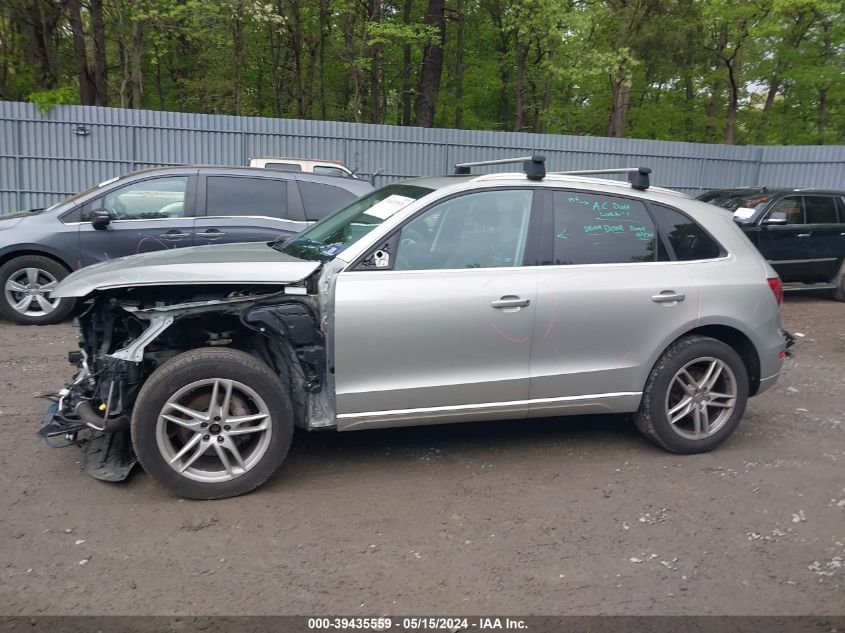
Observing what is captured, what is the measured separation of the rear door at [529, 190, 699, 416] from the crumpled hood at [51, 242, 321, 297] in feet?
4.89

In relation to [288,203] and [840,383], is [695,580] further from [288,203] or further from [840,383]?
[288,203]

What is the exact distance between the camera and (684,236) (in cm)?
481

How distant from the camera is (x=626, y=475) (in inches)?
178

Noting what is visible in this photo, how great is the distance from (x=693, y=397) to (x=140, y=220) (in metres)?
6.10

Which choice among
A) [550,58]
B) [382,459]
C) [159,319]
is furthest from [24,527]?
[550,58]

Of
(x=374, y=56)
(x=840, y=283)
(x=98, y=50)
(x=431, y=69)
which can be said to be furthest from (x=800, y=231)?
(x=98, y=50)

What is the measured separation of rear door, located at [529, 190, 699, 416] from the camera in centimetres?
441

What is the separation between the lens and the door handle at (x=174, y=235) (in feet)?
25.9

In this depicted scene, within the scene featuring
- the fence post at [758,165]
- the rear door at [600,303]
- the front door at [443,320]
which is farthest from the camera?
the fence post at [758,165]

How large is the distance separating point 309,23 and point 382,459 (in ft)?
76.2

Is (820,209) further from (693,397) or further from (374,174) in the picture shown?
(374,174)

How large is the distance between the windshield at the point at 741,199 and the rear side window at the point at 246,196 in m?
6.61

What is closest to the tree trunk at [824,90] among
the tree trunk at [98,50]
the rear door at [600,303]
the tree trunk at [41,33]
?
the tree trunk at [98,50]

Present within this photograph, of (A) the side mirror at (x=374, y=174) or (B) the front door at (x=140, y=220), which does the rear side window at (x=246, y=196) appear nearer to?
(B) the front door at (x=140, y=220)
